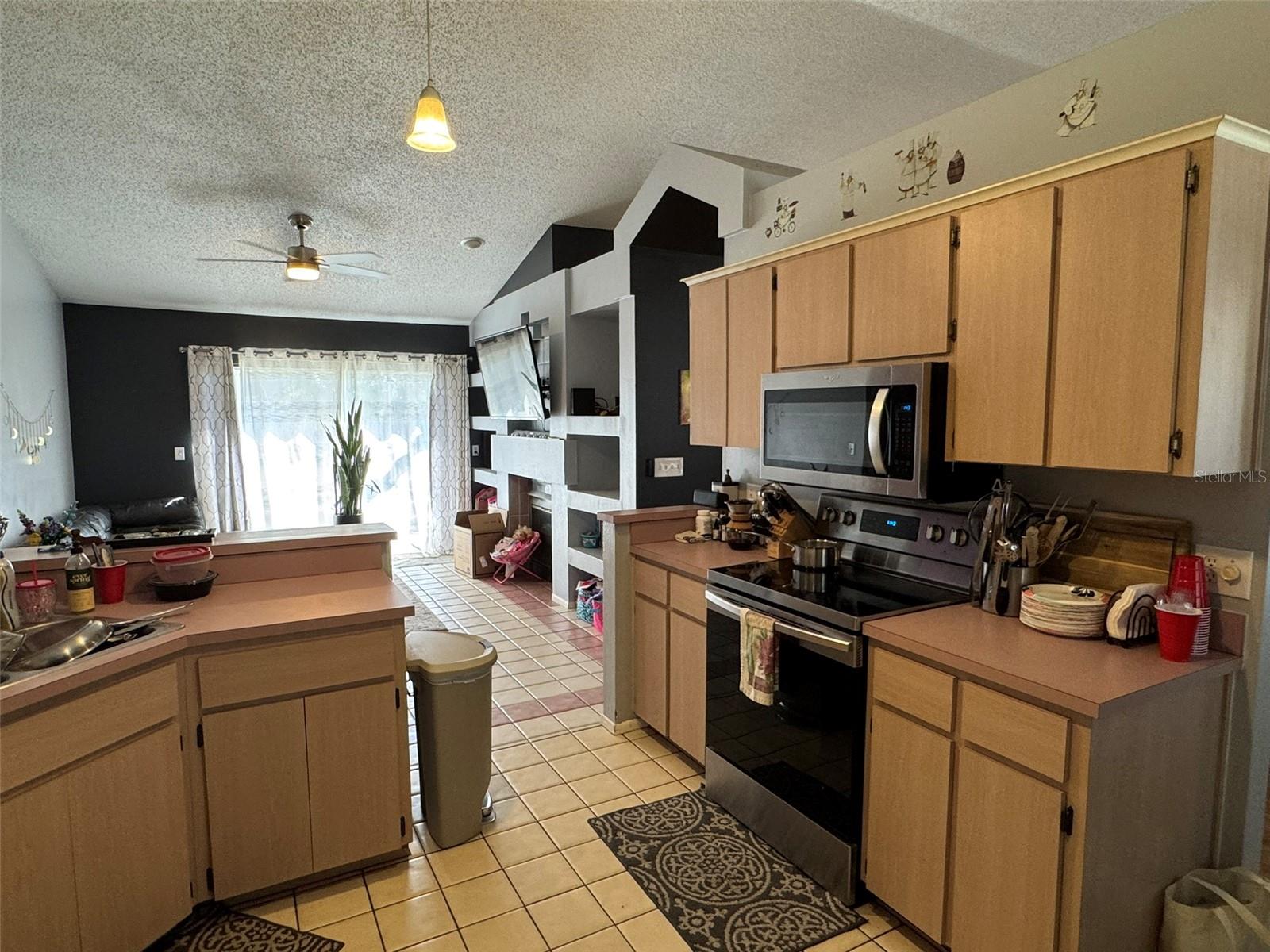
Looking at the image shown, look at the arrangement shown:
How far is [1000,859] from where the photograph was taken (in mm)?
1605

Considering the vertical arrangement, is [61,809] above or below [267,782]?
above

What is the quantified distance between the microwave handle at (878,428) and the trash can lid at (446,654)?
143cm

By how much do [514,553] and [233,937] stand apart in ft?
13.5

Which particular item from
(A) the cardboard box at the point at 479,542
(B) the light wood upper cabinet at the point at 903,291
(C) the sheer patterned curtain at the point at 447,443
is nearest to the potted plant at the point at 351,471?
(C) the sheer patterned curtain at the point at 447,443

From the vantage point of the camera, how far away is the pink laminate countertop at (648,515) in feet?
10.1

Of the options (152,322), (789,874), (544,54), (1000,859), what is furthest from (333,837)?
(152,322)

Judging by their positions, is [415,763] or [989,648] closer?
[989,648]

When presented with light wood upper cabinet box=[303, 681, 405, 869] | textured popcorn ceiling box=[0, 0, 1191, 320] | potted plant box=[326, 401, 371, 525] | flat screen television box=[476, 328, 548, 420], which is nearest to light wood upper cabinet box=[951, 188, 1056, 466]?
textured popcorn ceiling box=[0, 0, 1191, 320]

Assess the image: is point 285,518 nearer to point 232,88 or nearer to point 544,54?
point 232,88

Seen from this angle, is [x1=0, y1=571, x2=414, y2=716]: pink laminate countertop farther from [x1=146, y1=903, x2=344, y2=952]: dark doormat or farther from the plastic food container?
[x1=146, y1=903, x2=344, y2=952]: dark doormat

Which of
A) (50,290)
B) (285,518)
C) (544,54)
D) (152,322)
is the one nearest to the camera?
(544,54)

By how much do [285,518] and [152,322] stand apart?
6.70ft

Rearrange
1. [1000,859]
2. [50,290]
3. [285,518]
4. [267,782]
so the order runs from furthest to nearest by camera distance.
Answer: [285,518], [50,290], [267,782], [1000,859]

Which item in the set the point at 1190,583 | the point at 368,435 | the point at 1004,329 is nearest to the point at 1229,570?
the point at 1190,583
